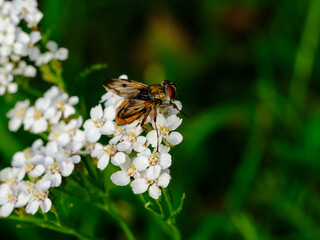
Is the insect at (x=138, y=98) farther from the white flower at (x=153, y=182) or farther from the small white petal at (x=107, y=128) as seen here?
the white flower at (x=153, y=182)

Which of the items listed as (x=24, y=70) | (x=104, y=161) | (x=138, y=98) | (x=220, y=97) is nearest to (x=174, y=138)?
(x=138, y=98)

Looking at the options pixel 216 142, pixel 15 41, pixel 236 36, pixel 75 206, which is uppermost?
pixel 236 36

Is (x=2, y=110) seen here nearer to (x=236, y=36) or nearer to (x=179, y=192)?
(x=179, y=192)

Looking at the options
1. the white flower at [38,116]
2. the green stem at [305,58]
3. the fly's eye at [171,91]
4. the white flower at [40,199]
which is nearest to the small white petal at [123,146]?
the fly's eye at [171,91]

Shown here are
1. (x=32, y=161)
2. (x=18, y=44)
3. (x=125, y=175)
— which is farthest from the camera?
(x=18, y=44)

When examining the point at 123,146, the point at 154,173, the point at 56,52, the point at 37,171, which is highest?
the point at 56,52

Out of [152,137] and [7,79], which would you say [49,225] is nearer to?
[152,137]

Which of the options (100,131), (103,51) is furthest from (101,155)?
(103,51)
